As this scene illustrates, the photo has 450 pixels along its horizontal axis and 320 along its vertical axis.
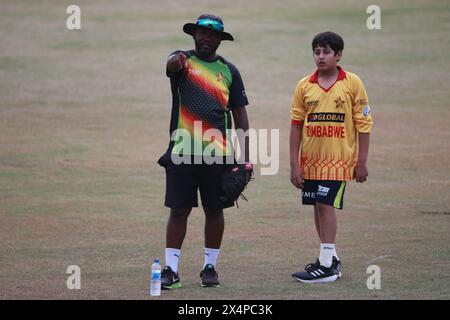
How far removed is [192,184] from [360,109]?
1.58 metres

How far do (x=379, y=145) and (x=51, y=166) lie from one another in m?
5.37

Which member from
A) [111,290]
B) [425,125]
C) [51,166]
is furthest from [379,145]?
[111,290]

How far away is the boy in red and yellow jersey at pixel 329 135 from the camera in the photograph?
Result: 29.6ft

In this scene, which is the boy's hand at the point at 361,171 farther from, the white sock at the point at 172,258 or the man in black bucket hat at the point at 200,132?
the white sock at the point at 172,258

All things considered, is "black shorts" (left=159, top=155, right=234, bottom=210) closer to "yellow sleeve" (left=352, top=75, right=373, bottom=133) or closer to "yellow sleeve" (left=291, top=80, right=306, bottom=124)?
"yellow sleeve" (left=291, top=80, right=306, bottom=124)

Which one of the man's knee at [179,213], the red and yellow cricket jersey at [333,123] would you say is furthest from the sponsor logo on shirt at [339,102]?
the man's knee at [179,213]

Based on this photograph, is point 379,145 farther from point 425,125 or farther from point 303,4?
point 303,4

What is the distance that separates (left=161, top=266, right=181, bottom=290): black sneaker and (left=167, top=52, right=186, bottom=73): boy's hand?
5.32 ft

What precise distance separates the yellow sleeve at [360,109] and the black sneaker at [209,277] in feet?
5.73

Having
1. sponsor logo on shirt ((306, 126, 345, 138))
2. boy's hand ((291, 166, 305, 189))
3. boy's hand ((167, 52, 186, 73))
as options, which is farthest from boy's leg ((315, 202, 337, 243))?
boy's hand ((167, 52, 186, 73))

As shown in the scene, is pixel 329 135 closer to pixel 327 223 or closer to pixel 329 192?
pixel 329 192

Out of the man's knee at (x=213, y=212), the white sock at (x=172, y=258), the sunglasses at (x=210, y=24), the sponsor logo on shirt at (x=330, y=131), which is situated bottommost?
the white sock at (x=172, y=258)

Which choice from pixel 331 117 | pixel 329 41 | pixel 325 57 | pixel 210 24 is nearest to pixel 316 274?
pixel 331 117

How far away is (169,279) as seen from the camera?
8.59m
